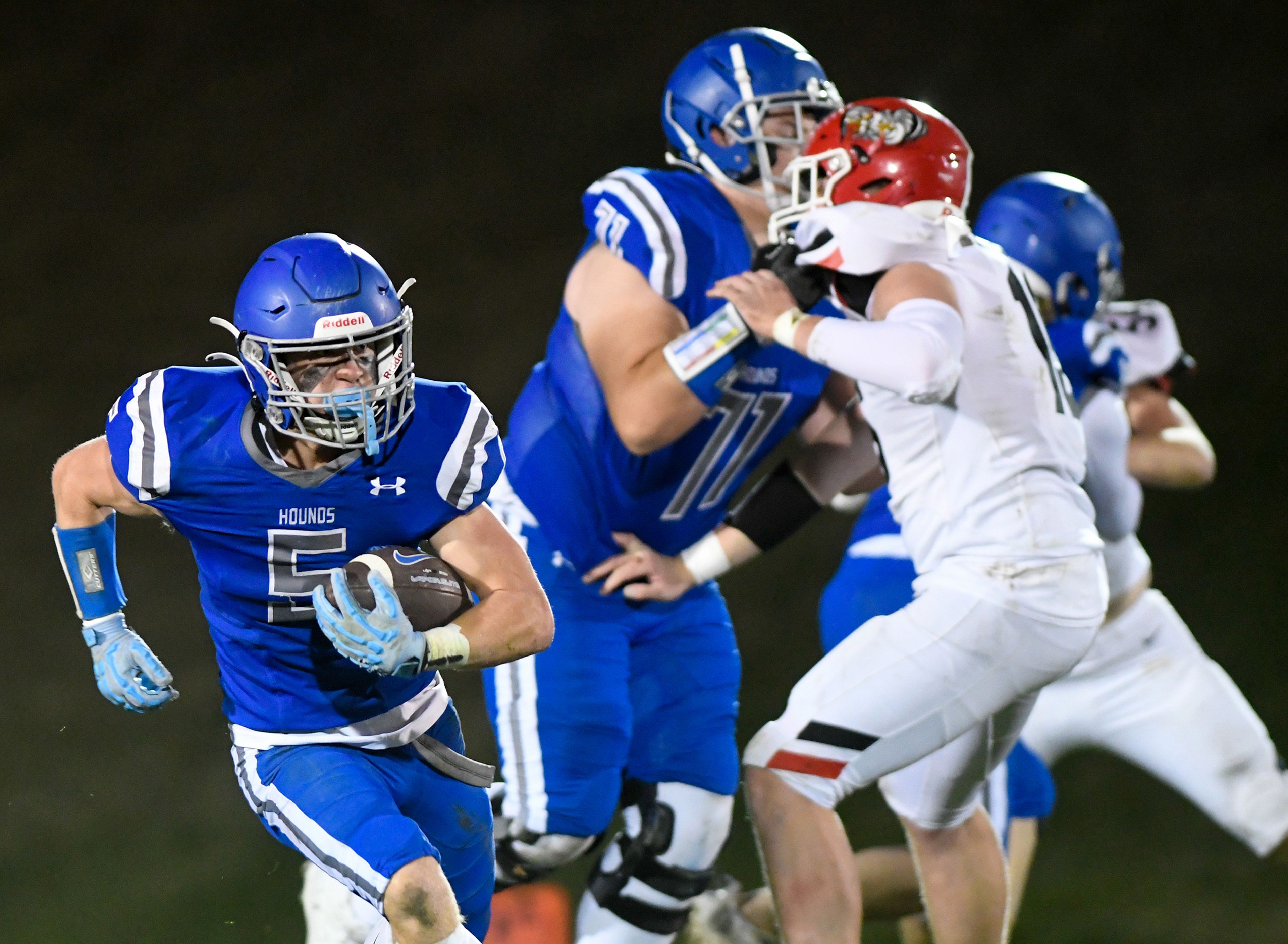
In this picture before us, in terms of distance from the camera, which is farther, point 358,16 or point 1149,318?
point 358,16

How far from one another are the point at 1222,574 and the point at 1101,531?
2.18 metres

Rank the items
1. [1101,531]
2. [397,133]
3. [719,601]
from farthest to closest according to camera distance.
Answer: [397,133], [1101,531], [719,601]

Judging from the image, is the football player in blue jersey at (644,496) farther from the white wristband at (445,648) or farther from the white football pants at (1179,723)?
the white football pants at (1179,723)

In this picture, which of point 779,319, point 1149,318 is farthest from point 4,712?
point 1149,318

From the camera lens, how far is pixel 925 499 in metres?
2.60

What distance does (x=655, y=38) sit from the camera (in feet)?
16.1

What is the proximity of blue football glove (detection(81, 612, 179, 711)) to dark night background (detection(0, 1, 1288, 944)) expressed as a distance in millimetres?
1596

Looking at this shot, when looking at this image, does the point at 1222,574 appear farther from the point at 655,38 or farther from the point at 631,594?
the point at 631,594

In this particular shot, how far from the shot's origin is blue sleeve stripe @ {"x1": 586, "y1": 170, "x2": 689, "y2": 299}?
9.27 ft

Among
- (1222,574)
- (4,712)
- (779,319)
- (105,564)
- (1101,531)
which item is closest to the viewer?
(105,564)

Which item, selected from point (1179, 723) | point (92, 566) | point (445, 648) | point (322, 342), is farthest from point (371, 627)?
point (1179, 723)

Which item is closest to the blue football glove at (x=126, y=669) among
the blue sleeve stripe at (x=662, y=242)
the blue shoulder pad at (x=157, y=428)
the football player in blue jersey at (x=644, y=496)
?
the blue shoulder pad at (x=157, y=428)

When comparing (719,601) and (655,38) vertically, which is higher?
(655,38)

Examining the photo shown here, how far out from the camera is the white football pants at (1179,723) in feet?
11.4
